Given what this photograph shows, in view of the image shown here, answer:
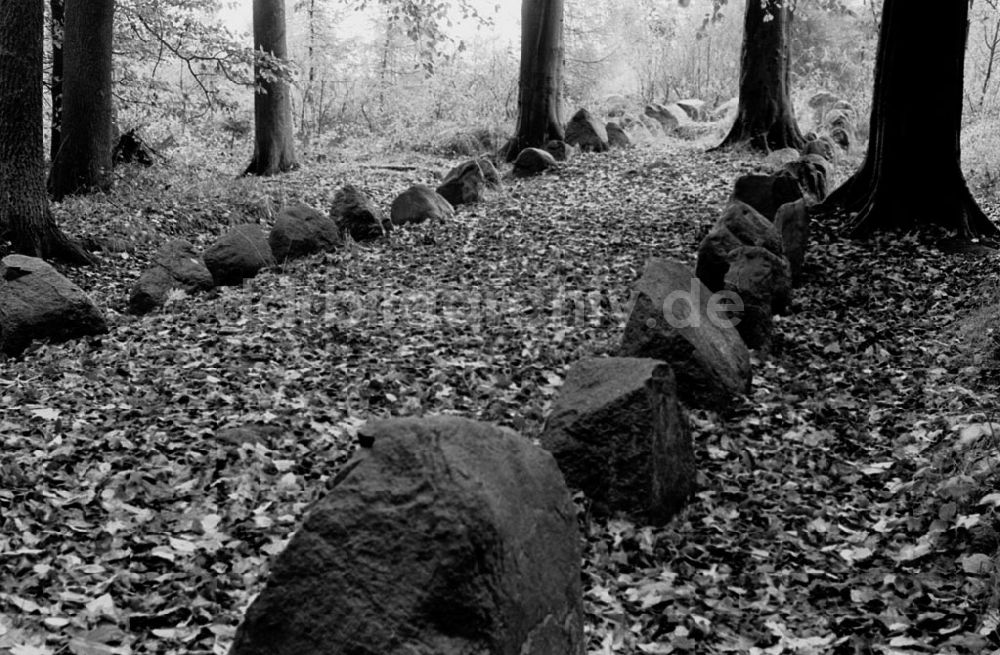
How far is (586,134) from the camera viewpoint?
58.9 feet

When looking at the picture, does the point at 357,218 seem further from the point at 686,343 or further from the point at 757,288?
the point at 686,343

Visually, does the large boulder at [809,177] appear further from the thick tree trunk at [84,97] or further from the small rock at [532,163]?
the thick tree trunk at [84,97]

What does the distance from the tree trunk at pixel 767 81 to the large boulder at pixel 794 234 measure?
7215 mm

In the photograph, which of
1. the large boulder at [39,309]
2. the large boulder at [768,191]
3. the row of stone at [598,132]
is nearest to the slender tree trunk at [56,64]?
the large boulder at [39,309]

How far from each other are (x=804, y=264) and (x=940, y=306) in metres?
1.55

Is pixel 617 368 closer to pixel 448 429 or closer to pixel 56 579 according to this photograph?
pixel 448 429

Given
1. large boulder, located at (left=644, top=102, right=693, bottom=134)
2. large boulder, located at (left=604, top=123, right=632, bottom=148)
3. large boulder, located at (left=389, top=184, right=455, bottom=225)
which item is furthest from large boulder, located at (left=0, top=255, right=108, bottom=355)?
large boulder, located at (left=644, top=102, right=693, bottom=134)

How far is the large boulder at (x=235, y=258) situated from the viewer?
9.78 m

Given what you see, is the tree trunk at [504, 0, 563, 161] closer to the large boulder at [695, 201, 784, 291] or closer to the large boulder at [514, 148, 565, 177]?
the large boulder at [514, 148, 565, 177]

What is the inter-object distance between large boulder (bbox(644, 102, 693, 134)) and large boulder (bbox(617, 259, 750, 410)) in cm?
1708

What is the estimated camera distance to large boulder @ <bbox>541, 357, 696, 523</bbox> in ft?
16.2

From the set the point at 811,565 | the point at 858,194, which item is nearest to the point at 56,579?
the point at 811,565

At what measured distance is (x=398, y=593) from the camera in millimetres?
2754

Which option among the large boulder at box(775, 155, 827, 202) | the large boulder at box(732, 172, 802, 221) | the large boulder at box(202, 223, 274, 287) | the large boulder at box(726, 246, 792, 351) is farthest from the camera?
the large boulder at box(775, 155, 827, 202)
